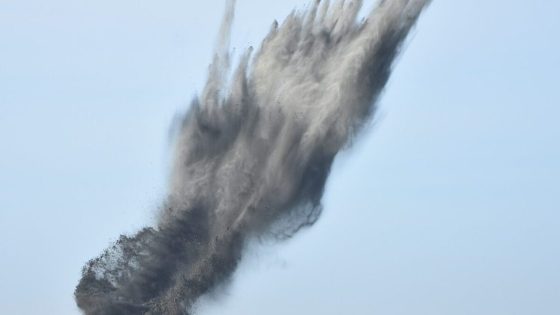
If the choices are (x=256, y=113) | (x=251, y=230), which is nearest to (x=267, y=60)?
(x=256, y=113)

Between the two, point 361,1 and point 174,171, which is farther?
point 174,171

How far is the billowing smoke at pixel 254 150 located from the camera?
67.4 metres

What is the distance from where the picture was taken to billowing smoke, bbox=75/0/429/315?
67375 millimetres

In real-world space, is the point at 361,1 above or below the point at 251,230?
above

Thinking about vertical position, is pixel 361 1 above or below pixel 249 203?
above

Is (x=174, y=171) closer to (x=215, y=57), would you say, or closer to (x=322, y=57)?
(x=215, y=57)

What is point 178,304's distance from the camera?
241 ft

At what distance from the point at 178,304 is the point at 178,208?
4.49m

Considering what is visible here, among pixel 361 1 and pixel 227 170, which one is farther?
pixel 227 170

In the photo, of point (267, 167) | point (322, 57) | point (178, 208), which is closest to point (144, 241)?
point (178, 208)

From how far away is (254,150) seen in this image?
7081cm

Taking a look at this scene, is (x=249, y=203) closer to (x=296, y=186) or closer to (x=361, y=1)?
(x=296, y=186)

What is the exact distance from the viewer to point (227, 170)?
71.9 metres

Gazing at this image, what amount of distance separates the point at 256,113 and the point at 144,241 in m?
8.86
